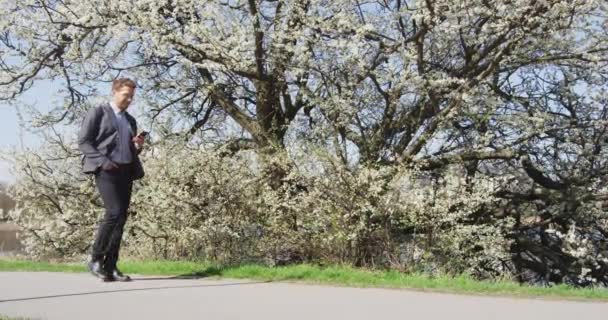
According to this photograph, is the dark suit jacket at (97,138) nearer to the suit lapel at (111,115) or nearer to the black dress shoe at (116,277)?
the suit lapel at (111,115)

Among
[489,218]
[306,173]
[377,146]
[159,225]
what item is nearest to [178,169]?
[159,225]

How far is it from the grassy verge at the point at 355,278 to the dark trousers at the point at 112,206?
1169mm

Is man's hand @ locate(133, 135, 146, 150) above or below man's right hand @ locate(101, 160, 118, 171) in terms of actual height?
above

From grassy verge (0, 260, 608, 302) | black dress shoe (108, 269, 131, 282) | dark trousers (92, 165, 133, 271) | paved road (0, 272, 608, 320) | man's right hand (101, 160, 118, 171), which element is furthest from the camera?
black dress shoe (108, 269, 131, 282)

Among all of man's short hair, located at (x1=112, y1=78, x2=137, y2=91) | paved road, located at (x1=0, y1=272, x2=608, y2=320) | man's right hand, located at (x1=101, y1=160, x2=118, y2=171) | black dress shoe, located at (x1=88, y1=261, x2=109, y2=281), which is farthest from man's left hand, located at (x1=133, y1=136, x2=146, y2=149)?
paved road, located at (x1=0, y1=272, x2=608, y2=320)

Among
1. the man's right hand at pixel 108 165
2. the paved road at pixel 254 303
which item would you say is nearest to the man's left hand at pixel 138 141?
the man's right hand at pixel 108 165

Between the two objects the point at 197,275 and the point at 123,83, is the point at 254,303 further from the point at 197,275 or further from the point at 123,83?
the point at 123,83

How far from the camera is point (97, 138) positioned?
271 inches

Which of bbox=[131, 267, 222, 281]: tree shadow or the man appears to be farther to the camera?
bbox=[131, 267, 222, 281]: tree shadow

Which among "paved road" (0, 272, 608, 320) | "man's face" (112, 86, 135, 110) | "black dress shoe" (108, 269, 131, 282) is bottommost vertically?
"paved road" (0, 272, 608, 320)

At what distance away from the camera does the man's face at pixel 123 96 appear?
6.96 metres

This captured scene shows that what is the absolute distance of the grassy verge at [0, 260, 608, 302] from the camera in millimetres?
6168

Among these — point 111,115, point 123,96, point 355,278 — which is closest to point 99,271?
point 111,115

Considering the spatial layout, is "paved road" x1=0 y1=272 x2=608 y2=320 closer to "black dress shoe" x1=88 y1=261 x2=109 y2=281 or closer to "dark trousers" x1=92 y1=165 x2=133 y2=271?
"black dress shoe" x1=88 y1=261 x2=109 y2=281
